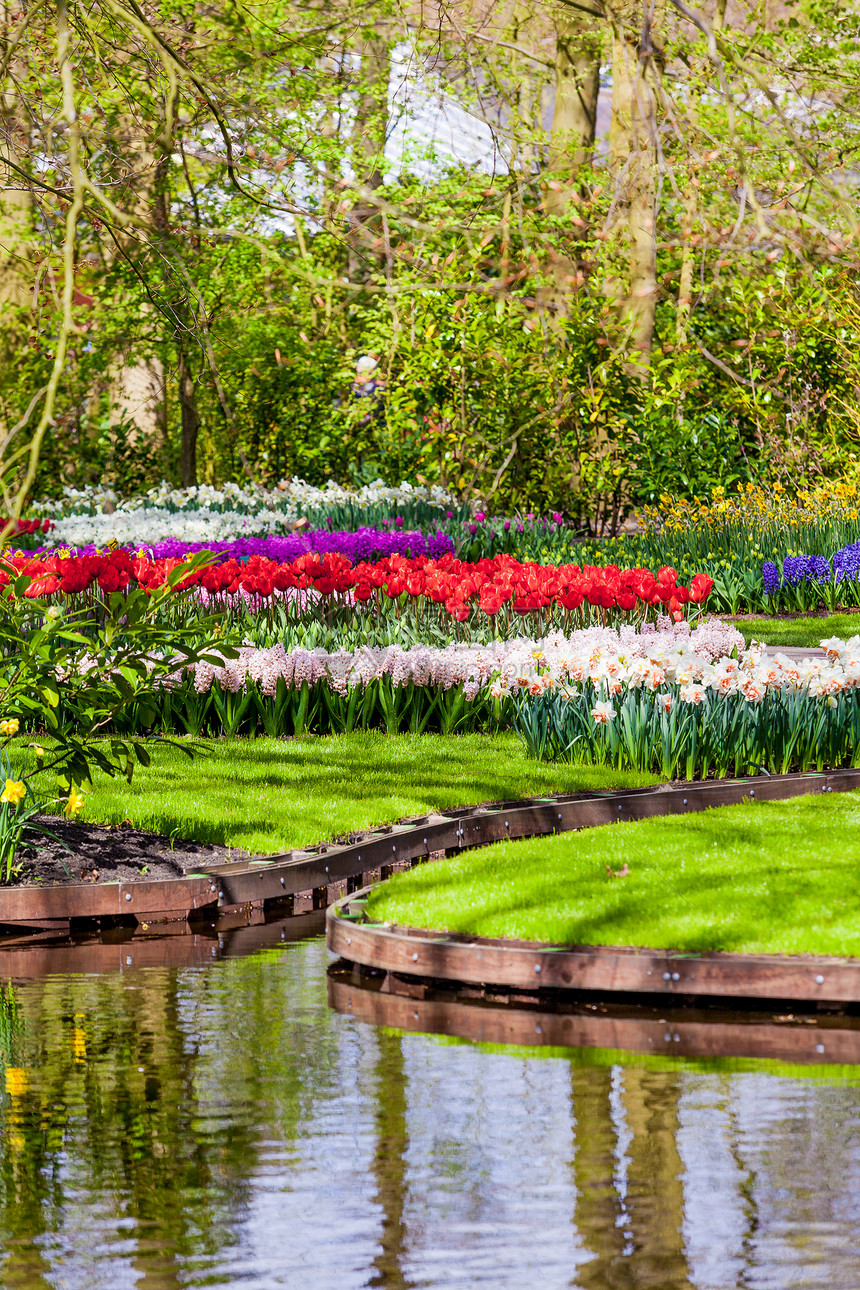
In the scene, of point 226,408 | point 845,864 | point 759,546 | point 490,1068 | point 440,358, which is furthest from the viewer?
point 440,358

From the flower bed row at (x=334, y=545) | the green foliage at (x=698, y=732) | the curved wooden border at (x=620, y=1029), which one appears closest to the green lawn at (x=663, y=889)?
the curved wooden border at (x=620, y=1029)

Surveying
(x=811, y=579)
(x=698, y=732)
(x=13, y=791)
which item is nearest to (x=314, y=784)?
(x=698, y=732)

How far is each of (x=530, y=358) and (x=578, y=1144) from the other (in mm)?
19149

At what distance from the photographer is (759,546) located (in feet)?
60.3

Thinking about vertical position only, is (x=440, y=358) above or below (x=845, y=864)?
above

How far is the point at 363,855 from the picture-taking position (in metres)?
8.52

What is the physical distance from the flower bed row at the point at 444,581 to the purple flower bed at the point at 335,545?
3004mm

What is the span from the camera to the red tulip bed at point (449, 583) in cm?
1182

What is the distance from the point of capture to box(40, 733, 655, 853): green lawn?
359 inches

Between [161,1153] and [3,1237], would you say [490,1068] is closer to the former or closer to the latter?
[161,1153]

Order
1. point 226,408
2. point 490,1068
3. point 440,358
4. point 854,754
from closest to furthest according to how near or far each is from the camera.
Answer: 1. point 226,408
2. point 490,1068
3. point 854,754
4. point 440,358

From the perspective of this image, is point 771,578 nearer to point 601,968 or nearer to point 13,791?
point 13,791

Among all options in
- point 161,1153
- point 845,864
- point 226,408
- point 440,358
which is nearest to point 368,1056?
point 161,1153

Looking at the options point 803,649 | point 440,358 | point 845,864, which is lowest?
point 845,864
